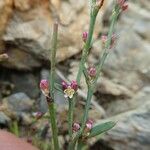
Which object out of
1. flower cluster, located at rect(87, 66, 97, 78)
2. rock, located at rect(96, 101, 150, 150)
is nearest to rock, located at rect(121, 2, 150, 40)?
rock, located at rect(96, 101, 150, 150)

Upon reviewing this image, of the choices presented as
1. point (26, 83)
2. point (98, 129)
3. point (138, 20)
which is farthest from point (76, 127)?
point (138, 20)

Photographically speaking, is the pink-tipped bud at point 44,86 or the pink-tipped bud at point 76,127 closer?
the pink-tipped bud at point 44,86

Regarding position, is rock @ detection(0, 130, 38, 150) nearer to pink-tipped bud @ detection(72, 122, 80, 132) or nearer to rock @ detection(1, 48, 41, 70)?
pink-tipped bud @ detection(72, 122, 80, 132)

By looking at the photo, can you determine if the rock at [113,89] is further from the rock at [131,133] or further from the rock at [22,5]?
the rock at [22,5]

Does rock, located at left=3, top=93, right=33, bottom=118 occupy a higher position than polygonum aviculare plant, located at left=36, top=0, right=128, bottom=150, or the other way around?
polygonum aviculare plant, located at left=36, top=0, right=128, bottom=150

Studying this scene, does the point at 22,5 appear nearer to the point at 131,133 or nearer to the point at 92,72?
the point at 131,133

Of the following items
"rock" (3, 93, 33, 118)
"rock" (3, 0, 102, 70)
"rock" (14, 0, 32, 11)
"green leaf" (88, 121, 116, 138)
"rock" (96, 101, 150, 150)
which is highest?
"rock" (14, 0, 32, 11)

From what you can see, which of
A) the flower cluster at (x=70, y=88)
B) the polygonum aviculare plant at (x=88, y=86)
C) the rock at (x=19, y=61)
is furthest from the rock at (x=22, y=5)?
the flower cluster at (x=70, y=88)
